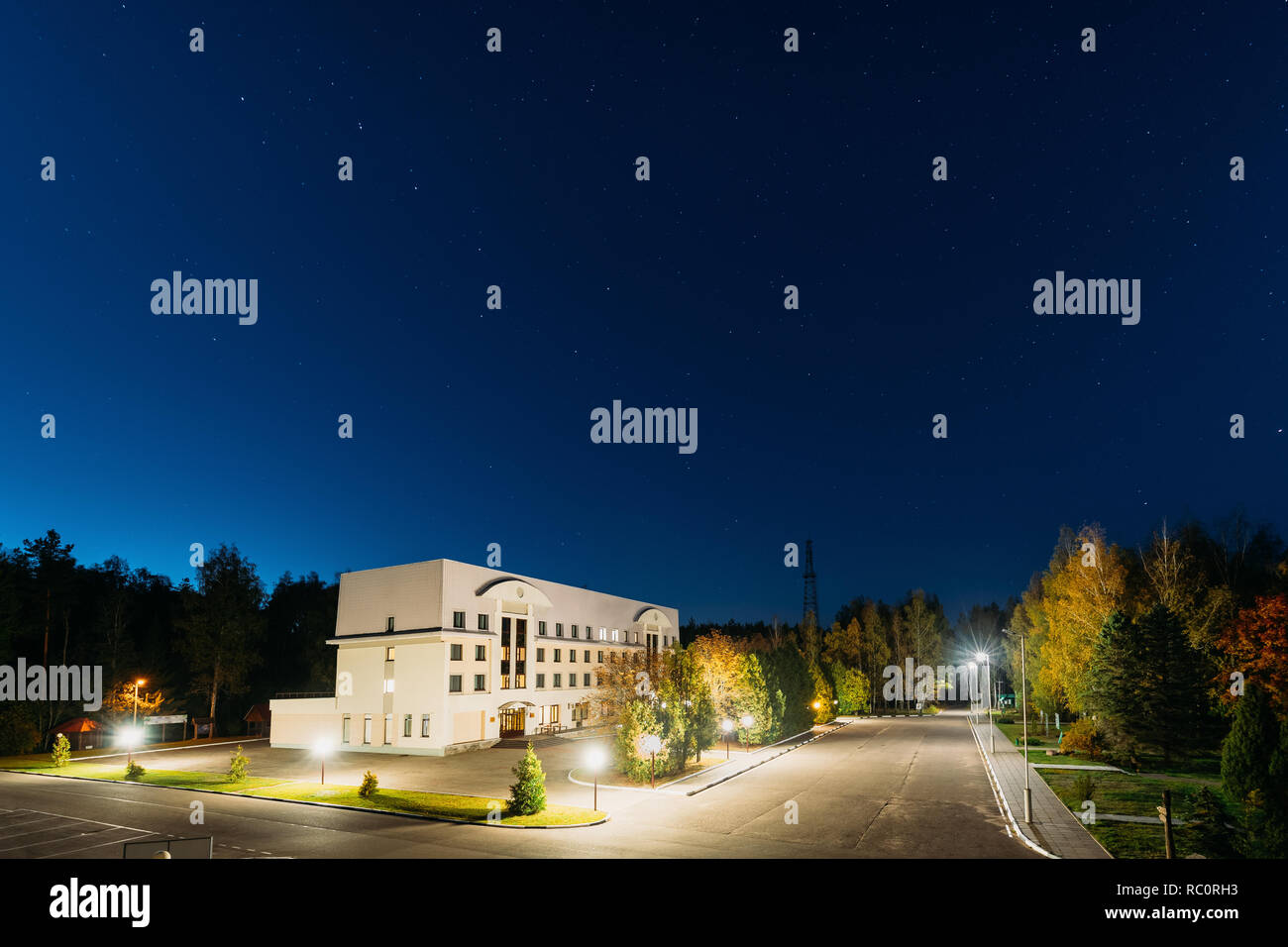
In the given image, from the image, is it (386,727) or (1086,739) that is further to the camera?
(386,727)

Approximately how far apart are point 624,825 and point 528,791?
3.44 meters

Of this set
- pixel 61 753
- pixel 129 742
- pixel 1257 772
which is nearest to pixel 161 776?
pixel 129 742

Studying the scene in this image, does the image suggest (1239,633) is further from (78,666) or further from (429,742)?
(78,666)

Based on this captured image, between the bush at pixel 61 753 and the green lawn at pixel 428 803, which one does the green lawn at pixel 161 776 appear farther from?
the green lawn at pixel 428 803

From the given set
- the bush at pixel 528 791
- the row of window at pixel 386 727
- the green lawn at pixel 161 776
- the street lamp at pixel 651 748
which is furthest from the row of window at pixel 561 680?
the bush at pixel 528 791

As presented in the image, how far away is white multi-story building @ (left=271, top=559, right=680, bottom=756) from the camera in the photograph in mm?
49344

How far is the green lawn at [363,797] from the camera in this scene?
984 inches

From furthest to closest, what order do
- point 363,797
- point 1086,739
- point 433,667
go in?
point 433,667 → point 1086,739 → point 363,797

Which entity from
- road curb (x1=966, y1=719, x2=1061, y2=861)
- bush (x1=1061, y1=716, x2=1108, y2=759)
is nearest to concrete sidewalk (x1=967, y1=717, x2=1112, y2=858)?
road curb (x1=966, y1=719, x2=1061, y2=861)

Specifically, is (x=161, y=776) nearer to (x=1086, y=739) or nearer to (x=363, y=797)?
(x=363, y=797)

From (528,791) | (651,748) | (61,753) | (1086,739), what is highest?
(651,748)

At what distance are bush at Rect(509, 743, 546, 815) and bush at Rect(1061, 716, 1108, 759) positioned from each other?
30763 millimetres

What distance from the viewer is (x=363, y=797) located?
29.3 meters
